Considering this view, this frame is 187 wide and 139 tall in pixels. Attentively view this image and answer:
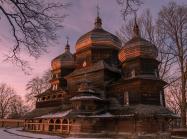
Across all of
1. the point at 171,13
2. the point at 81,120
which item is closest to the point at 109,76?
the point at 81,120

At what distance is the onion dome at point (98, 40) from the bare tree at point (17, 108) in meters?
42.0

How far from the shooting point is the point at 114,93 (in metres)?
25.5

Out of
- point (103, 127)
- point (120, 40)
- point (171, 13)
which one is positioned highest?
point (171, 13)

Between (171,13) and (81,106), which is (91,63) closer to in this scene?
(81,106)

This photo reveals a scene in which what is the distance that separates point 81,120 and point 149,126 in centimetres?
599

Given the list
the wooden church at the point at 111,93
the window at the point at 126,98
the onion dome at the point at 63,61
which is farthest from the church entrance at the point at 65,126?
the onion dome at the point at 63,61

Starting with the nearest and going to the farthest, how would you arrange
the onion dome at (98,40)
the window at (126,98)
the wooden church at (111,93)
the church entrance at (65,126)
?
1. the wooden church at (111,93)
2. the window at (126,98)
3. the church entrance at (65,126)
4. the onion dome at (98,40)

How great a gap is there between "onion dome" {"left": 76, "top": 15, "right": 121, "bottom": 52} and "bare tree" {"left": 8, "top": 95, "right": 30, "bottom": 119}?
42.0 meters

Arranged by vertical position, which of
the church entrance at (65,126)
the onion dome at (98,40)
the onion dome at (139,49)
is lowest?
the church entrance at (65,126)

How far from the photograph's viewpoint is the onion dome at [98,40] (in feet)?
94.6

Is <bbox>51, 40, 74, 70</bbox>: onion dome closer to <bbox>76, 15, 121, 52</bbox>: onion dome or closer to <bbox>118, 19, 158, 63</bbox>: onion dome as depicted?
<bbox>76, 15, 121, 52</bbox>: onion dome

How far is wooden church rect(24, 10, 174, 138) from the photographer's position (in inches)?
893

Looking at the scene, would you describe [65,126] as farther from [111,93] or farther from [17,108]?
[17,108]

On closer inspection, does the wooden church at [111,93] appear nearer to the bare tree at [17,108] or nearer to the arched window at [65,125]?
the arched window at [65,125]
